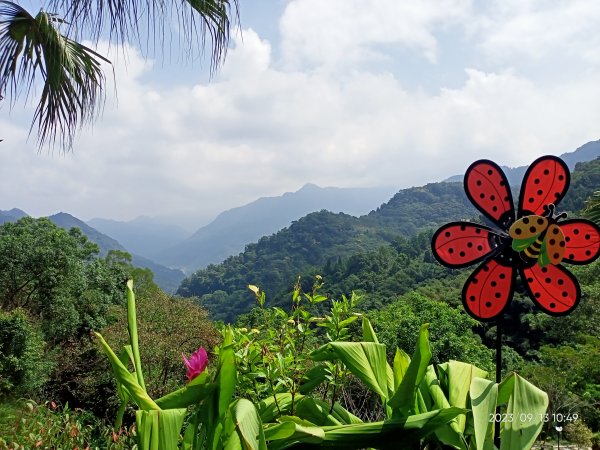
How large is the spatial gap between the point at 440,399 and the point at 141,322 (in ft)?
26.8

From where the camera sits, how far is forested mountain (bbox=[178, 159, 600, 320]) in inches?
1208

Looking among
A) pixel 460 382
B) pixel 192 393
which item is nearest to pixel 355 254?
pixel 460 382

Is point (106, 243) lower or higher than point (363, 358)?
higher

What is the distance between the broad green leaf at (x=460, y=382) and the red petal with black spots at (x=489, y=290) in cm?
23

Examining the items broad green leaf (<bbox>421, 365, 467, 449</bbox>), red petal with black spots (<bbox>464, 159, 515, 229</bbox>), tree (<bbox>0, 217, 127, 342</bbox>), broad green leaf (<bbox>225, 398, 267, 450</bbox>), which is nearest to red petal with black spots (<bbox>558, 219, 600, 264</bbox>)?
red petal with black spots (<bbox>464, 159, 515, 229</bbox>)

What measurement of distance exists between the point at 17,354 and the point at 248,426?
8595mm

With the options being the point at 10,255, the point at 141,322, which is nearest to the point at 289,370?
the point at 141,322

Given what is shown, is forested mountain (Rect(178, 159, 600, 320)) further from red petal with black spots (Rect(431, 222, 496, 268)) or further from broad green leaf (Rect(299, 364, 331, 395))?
broad green leaf (Rect(299, 364, 331, 395))

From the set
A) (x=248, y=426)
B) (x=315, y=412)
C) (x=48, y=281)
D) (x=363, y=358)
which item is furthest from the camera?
(x=48, y=281)

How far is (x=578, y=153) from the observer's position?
120062 millimetres

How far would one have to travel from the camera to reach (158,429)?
3.48 ft

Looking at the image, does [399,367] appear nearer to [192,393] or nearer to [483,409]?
[483,409]

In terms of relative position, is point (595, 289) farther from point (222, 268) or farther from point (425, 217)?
point (425, 217)

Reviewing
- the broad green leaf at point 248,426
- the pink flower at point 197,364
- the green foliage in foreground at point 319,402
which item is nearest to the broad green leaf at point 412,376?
the green foliage in foreground at point 319,402
